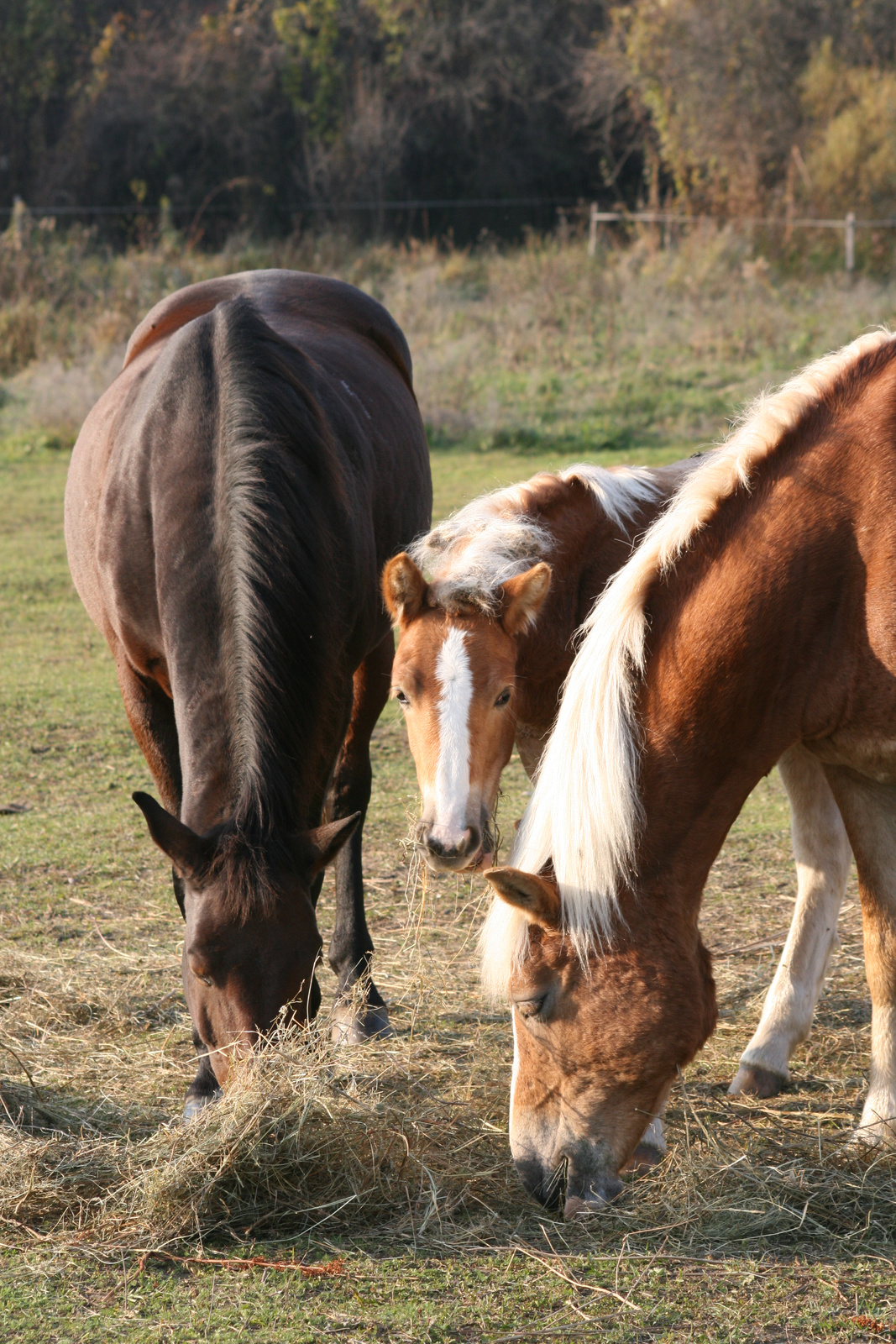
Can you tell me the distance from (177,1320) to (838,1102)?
5.49 feet

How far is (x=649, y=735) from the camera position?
245 centimetres

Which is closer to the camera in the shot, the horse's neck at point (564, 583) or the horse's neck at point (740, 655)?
the horse's neck at point (740, 655)

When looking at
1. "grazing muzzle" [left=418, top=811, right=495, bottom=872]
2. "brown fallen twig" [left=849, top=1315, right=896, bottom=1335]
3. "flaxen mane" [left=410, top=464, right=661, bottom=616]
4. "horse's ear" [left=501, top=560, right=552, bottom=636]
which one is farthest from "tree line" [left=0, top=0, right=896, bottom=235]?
"brown fallen twig" [left=849, top=1315, right=896, bottom=1335]

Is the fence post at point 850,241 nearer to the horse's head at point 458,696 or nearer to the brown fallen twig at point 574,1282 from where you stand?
the horse's head at point 458,696

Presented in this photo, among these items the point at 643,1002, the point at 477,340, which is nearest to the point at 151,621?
the point at 643,1002

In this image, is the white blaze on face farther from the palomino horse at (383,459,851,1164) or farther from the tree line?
the tree line

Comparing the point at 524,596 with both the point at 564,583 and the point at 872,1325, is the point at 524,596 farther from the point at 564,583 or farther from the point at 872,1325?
the point at 872,1325

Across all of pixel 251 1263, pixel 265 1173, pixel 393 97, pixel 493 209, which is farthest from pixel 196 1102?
pixel 393 97

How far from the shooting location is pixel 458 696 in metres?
2.80

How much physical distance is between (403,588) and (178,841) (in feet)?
2.73

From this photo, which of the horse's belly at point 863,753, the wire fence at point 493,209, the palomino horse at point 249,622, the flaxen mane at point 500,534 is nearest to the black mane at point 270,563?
the palomino horse at point 249,622

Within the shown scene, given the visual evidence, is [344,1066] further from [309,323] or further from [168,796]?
[309,323]

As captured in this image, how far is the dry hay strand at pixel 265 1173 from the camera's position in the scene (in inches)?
95.3

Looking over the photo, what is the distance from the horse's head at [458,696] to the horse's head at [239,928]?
30cm
